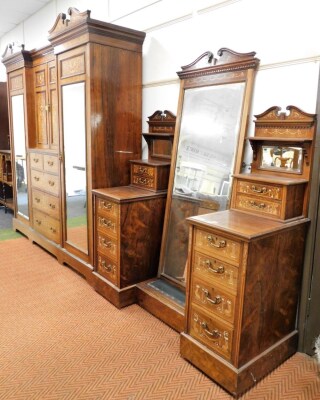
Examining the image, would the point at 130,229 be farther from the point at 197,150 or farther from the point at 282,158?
the point at 282,158

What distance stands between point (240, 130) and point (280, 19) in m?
0.70

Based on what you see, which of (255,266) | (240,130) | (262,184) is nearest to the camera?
(255,266)

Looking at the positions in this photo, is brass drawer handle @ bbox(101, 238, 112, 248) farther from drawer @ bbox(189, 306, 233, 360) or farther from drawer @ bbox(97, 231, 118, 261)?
drawer @ bbox(189, 306, 233, 360)

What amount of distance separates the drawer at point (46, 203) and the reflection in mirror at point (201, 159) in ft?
4.59

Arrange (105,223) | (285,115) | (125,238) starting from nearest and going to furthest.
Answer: (285,115)
(125,238)
(105,223)

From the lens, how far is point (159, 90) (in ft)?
9.77

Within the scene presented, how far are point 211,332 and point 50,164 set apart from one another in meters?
2.40

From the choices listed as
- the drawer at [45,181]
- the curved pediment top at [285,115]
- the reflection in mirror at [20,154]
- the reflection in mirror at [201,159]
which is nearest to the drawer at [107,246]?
the reflection in mirror at [201,159]

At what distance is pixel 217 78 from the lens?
94.2 inches

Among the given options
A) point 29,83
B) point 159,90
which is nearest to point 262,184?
point 159,90

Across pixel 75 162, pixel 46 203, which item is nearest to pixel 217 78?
pixel 75 162

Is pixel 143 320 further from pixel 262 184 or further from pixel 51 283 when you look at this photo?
pixel 262 184

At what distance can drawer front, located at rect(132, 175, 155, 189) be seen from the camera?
2781mm

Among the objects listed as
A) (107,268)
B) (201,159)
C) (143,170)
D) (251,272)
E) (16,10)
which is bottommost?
(107,268)
